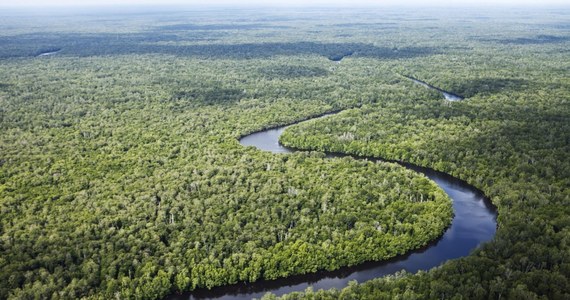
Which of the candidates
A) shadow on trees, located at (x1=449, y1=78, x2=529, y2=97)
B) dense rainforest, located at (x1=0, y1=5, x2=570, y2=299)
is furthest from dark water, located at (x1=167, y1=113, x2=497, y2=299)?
A: shadow on trees, located at (x1=449, y1=78, x2=529, y2=97)

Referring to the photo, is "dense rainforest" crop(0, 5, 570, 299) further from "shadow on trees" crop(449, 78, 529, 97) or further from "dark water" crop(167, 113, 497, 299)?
"shadow on trees" crop(449, 78, 529, 97)

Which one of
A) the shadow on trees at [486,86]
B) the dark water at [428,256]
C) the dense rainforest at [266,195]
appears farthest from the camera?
the shadow on trees at [486,86]

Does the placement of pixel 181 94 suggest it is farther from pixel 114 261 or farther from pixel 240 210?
pixel 114 261

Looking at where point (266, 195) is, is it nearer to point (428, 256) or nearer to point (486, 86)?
point (428, 256)

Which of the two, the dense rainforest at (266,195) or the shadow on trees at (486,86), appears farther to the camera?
the shadow on trees at (486,86)

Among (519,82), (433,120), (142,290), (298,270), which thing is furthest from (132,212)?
(519,82)

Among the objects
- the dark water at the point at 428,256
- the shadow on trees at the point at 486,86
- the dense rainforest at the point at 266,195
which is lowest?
the dark water at the point at 428,256

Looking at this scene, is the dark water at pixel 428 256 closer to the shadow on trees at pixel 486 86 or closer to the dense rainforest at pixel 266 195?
the dense rainforest at pixel 266 195

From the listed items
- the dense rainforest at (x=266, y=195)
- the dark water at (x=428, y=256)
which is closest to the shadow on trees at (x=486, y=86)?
the dense rainforest at (x=266, y=195)
